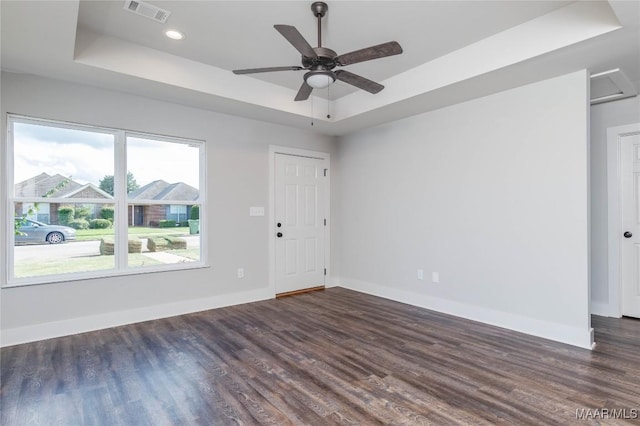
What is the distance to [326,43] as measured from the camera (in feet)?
10.6

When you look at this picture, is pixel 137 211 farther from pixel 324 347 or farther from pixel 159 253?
pixel 324 347

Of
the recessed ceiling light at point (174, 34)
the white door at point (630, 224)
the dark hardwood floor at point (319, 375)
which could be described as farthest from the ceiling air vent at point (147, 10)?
the white door at point (630, 224)

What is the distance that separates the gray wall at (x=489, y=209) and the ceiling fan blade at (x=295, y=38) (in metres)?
2.45

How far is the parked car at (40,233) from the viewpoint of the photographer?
3.29m

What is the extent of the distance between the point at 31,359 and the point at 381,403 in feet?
9.78

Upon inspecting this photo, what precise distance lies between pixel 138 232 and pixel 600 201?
5615 mm

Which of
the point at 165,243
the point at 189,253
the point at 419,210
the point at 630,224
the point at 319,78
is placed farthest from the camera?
the point at 419,210

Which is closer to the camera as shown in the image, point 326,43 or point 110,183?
point 326,43

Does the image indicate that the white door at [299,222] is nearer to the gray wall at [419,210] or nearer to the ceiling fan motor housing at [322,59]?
the gray wall at [419,210]

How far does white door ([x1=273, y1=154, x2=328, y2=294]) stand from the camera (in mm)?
5129

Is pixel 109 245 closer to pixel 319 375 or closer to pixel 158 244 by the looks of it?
pixel 158 244

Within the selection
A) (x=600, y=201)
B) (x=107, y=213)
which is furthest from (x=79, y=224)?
(x=600, y=201)

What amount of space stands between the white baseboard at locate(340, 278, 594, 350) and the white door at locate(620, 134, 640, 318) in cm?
143

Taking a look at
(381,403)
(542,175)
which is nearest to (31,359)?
(381,403)
